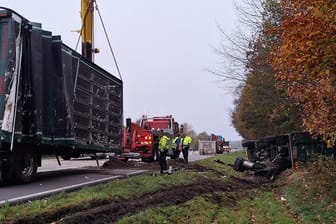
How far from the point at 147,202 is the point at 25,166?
4196 millimetres

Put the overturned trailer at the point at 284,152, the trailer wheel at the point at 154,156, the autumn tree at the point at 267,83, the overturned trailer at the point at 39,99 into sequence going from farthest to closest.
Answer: the trailer wheel at the point at 154,156 < the overturned trailer at the point at 284,152 < the autumn tree at the point at 267,83 < the overturned trailer at the point at 39,99

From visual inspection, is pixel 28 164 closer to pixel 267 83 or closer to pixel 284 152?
pixel 284 152

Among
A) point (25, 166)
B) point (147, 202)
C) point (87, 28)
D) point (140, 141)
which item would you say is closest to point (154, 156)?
point (140, 141)

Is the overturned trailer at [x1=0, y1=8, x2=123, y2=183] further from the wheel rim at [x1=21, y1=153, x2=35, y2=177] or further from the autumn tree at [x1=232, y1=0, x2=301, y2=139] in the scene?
the autumn tree at [x1=232, y1=0, x2=301, y2=139]

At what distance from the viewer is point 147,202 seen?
9906mm

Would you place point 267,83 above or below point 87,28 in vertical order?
below

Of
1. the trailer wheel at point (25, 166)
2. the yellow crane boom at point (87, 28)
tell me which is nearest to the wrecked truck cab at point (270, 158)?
the yellow crane boom at point (87, 28)

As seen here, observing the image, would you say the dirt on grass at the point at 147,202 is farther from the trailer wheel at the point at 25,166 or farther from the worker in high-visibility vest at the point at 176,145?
the worker in high-visibility vest at the point at 176,145

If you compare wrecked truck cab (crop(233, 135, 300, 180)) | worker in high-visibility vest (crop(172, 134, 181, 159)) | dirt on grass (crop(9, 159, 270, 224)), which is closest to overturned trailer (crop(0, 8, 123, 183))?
dirt on grass (crop(9, 159, 270, 224))

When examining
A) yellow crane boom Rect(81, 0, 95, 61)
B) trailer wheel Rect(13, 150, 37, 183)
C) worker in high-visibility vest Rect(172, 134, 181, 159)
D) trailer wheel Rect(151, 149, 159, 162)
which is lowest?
trailer wheel Rect(13, 150, 37, 183)

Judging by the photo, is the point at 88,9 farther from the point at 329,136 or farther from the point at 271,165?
the point at 329,136

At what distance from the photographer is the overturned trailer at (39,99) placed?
36.6 ft

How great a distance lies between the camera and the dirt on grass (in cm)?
784

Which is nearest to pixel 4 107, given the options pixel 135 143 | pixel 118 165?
pixel 118 165
